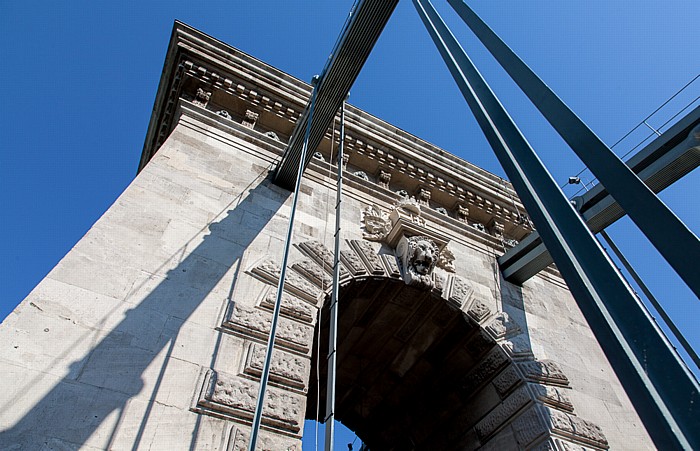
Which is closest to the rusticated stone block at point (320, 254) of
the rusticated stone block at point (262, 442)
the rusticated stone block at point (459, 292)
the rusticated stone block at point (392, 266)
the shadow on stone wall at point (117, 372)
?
the rusticated stone block at point (392, 266)

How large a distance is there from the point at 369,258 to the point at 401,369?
2.36 meters

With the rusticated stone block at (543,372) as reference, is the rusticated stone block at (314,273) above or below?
above

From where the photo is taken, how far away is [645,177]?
25.8 feet

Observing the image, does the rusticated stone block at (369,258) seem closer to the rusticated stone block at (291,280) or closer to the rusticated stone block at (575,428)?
the rusticated stone block at (291,280)

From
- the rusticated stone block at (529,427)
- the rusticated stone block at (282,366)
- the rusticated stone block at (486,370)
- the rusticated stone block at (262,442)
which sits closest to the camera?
the rusticated stone block at (262,442)

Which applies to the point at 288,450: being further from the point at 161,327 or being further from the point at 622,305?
the point at 622,305

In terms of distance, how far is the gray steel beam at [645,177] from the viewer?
742 cm

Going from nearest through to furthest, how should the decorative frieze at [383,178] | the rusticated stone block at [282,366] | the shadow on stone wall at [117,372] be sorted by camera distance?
the shadow on stone wall at [117,372] < the rusticated stone block at [282,366] < the decorative frieze at [383,178]

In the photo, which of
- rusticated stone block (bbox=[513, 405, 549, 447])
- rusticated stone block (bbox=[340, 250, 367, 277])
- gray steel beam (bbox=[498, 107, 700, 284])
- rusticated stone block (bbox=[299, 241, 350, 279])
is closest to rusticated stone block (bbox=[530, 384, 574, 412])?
rusticated stone block (bbox=[513, 405, 549, 447])

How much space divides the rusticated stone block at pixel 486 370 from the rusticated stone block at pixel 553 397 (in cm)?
58

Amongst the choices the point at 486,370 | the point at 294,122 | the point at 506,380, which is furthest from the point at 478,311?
the point at 294,122

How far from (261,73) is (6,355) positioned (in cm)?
682

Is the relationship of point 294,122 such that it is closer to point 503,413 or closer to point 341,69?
point 341,69

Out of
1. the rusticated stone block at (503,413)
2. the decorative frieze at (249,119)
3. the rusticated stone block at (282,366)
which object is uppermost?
the decorative frieze at (249,119)
